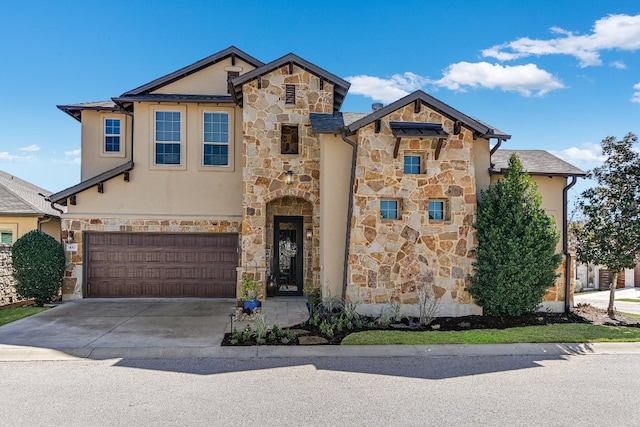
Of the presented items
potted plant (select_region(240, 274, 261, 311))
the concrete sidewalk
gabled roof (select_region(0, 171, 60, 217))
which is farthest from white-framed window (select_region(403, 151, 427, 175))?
gabled roof (select_region(0, 171, 60, 217))

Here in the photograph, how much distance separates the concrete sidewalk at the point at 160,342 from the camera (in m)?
8.65

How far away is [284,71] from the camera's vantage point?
45.9 ft

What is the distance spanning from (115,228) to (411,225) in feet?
30.9

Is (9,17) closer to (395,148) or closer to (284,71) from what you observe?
(284,71)

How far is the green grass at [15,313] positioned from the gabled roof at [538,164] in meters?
13.3

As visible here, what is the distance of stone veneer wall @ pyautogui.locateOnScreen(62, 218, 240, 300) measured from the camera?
47.4 feet

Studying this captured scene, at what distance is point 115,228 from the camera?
1464 cm

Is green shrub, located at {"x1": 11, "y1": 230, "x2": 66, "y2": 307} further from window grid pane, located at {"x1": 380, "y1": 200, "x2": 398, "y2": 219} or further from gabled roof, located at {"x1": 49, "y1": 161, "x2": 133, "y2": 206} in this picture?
window grid pane, located at {"x1": 380, "y1": 200, "x2": 398, "y2": 219}

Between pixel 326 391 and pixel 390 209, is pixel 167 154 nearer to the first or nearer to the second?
pixel 390 209

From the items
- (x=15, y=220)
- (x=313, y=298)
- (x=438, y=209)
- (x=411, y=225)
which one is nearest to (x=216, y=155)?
(x=313, y=298)

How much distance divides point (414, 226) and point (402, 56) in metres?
8.41

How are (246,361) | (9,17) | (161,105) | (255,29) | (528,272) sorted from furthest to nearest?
(255,29)
(161,105)
(9,17)
(528,272)
(246,361)

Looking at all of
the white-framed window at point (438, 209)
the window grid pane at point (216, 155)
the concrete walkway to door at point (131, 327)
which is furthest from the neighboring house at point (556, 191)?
the window grid pane at point (216, 155)

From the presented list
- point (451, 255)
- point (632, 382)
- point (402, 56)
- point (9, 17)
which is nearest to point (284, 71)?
point (402, 56)
